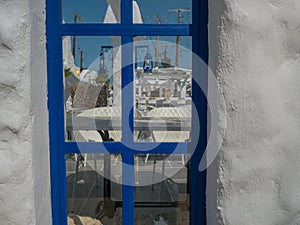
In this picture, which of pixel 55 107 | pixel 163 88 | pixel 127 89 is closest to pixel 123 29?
pixel 127 89

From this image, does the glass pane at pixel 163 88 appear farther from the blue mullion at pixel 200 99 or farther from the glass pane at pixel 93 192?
the glass pane at pixel 93 192

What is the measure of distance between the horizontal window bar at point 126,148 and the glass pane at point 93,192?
0.19m

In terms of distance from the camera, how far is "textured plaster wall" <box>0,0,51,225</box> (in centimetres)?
95

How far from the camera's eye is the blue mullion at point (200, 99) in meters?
1.13

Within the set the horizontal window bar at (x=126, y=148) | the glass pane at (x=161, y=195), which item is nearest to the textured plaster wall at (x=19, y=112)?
the horizontal window bar at (x=126, y=148)

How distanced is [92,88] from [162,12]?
70 cm

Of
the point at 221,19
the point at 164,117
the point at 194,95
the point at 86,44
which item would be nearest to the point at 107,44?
the point at 86,44

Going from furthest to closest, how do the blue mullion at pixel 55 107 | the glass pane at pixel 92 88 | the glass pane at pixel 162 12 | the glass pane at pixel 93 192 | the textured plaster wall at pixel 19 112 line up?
1. the glass pane at pixel 93 192
2. the glass pane at pixel 92 88
3. the glass pane at pixel 162 12
4. the blue mullion at pixel 55 107
5. the textured plaster wall at pixel 19 112

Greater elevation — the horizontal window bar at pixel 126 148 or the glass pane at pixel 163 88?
the glass pane at pixel 163 88

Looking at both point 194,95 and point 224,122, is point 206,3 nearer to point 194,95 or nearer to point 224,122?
point 194,95

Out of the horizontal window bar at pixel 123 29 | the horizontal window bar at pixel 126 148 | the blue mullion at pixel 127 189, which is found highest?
the horizontal window bar at pixel 123 29

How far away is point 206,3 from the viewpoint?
1.11 m

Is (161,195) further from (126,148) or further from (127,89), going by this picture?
(127,89)

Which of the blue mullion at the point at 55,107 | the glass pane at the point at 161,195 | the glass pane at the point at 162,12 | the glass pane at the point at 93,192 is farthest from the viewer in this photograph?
the glass pane at the point at 161,195
